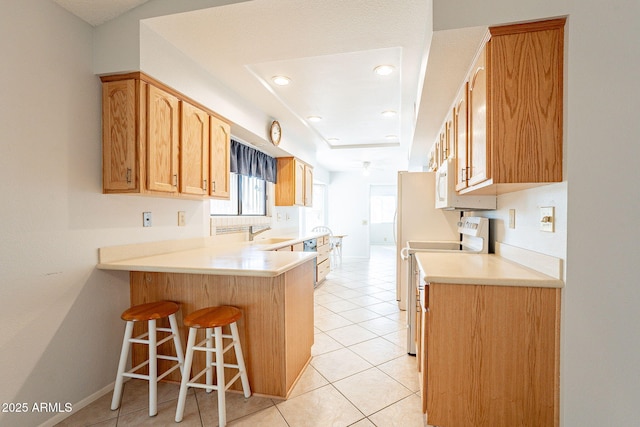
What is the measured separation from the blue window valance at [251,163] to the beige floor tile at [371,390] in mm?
2464

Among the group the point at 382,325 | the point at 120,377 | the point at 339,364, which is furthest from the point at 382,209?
the point at 120,377

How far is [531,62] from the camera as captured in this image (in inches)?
57.6

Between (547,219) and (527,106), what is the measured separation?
22.1 inches

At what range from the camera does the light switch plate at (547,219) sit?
151 centimetres

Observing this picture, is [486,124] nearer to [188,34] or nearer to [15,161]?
[188,34]

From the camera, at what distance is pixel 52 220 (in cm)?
168

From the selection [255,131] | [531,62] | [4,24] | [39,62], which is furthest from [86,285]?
[531,62]

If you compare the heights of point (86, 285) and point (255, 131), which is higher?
point (255, 131)

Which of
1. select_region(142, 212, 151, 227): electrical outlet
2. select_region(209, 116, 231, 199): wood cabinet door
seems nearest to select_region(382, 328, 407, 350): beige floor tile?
select_region(209, 116, 231, 199): wood cabinet door

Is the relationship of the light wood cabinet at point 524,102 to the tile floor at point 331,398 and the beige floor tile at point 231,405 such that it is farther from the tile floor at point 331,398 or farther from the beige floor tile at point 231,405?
the beige floor tile at point 231,405

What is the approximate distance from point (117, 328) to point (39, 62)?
5.36 ft

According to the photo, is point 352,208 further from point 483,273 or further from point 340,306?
point 483,273

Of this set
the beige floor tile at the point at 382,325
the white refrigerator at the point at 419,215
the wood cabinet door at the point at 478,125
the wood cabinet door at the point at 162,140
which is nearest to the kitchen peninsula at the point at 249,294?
the wood cabinet door at the point at 162,140

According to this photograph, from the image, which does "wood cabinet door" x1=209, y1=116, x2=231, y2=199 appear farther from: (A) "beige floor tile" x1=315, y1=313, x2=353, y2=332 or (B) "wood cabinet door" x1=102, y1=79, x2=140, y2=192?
(A) "beige floor tile" x1=315, y1=313, x2=353, y2=332
